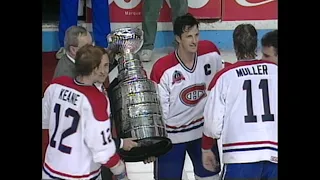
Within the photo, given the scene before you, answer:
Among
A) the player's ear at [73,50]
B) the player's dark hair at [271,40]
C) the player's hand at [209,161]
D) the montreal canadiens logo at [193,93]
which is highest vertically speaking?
the player's dark hair at [271,40]

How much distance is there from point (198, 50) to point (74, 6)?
40cm

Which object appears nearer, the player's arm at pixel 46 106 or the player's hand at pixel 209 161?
the player's arm at pixel 46 106

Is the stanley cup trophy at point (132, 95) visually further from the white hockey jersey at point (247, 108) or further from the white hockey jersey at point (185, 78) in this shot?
the white hockey jersey at point (247, 108)

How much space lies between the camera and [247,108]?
81.5 inches

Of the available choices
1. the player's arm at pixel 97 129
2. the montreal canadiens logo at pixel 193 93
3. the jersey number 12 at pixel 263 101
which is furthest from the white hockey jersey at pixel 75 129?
the jersey number 12 at pixel 263 101

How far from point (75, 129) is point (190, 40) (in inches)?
17.4

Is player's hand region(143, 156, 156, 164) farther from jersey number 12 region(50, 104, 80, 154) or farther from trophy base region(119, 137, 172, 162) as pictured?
jersey number 12 region(50, 104, 80, 154)

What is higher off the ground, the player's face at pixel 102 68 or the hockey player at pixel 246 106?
the player's face at pixel 102 68

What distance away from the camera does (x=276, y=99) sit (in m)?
2.05

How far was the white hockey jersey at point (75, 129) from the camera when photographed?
200cm

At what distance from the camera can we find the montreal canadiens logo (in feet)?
6.87

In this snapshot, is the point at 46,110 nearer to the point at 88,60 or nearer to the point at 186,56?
the point at 88,60

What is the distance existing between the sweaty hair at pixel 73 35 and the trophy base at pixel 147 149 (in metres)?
0.35
